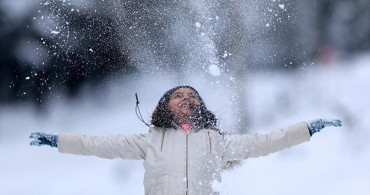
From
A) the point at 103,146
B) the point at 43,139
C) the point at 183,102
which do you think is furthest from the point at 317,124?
the point at 43,139

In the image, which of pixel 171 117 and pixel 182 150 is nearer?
pixel 182 150

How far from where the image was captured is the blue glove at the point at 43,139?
3.38 meters

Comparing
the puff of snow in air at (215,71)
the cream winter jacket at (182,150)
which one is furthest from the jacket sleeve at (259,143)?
the puff of snow in air at (215,71)

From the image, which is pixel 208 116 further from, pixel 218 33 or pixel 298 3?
pixel 298 3

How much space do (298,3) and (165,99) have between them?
15.6 ft

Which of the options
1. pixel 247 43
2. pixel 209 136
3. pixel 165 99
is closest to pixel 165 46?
pixel 247 43

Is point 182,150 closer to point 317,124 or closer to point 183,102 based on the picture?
point 183,102

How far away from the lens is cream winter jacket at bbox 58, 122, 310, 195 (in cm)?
316

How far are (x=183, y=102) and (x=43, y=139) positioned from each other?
1.08 metres

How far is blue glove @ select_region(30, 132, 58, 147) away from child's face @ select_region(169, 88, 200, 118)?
2.92ft

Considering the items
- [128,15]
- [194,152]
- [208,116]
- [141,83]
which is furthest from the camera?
[128,15]

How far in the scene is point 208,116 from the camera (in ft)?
12.0

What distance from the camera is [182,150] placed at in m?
3.24

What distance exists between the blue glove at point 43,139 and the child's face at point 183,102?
0.89 m
